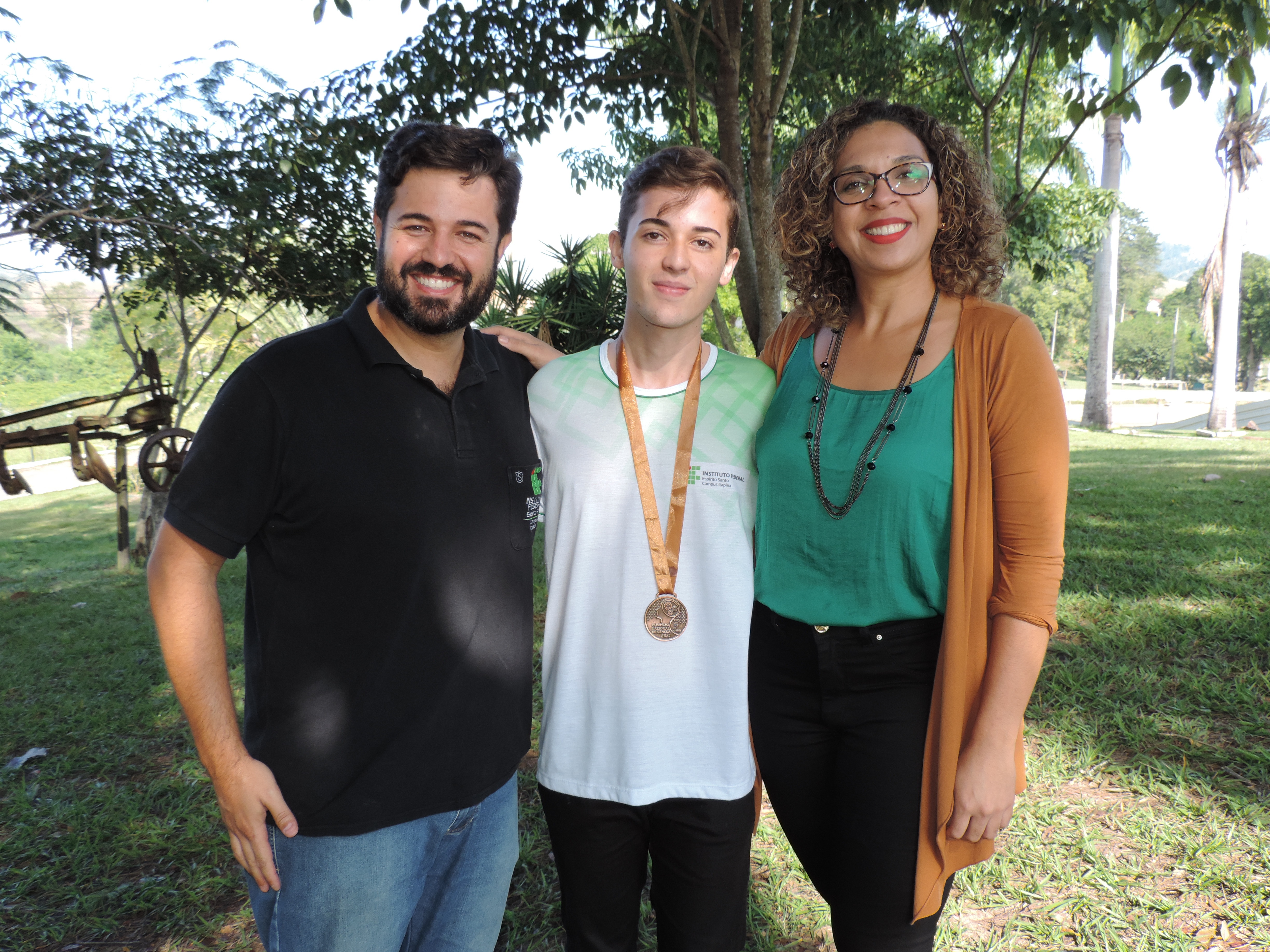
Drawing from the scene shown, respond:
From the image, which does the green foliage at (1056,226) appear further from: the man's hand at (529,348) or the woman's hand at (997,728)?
the woman's hand at (997,728)

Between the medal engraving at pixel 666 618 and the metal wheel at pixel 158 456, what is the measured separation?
732 cm

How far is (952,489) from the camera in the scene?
6.79ft

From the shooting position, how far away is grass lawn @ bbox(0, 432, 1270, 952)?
3.22 m

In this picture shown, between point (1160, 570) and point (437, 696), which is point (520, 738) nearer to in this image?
point (437, 696)

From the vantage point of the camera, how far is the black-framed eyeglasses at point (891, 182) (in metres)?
2.30

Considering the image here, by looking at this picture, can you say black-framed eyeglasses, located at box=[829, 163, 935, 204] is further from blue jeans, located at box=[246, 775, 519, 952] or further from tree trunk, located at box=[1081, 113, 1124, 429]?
tree trunk, located at box=[1081, 113, 1124, 429]

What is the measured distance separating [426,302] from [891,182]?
1.30 meters

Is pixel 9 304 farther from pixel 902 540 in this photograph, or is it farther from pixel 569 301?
pixel 902 540

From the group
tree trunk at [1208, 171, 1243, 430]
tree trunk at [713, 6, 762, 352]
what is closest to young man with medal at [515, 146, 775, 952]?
tree trunk at [713, 6, 762, 352]

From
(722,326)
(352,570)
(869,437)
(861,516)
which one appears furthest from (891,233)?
(722,326)

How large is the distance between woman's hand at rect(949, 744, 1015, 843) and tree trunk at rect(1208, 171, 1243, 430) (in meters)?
27.1

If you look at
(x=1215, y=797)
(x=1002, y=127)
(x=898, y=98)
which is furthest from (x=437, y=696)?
(x=1002, y=127)

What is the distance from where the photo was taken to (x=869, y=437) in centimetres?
217

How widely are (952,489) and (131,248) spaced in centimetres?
1018
